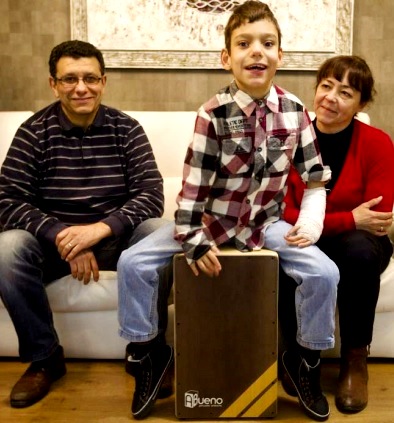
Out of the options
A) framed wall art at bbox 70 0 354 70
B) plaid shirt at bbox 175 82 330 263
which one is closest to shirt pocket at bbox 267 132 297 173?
plaid shirt at bbox 175 82 330 263

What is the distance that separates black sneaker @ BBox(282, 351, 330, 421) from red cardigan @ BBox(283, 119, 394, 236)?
Result: 44cm

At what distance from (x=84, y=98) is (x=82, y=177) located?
0.27 m

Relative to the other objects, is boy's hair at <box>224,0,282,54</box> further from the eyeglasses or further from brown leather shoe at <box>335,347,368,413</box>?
brown leather shoe at <box>335,347,368,413</box>

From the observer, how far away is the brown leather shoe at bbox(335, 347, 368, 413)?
176cm

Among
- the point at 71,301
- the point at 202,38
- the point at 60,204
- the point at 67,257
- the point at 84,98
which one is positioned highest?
the point at 202,38

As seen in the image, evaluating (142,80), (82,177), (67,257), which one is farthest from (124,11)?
(67,257)

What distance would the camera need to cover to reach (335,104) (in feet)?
6.32

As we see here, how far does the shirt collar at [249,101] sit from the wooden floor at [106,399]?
896 mm

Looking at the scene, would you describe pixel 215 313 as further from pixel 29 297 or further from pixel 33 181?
pixel 33 181

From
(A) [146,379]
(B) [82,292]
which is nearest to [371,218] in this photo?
(A) [146,379]

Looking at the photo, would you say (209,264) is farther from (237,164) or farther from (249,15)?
(249,15)

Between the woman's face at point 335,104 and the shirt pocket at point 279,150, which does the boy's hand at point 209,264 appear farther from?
the woman's face at point 335,104

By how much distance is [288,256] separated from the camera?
67.5 inches

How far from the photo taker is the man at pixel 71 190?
190cm
